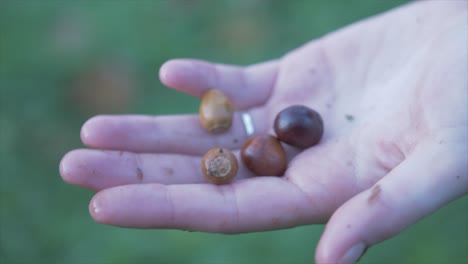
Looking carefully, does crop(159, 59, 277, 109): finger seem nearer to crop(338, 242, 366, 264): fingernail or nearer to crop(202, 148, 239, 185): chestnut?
crop(202, 148, 239, 185): chestnut

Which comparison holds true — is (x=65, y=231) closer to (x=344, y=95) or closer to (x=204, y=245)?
(x=204, y=245)

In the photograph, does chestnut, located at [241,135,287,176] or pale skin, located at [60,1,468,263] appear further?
chestnut, located at [241,135,287,176]

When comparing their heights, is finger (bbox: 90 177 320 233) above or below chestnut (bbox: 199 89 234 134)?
below

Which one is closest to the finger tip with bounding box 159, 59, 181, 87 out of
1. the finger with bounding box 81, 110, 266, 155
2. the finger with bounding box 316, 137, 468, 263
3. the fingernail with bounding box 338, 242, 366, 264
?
the finger with bounding box 81, 110, 266, 155

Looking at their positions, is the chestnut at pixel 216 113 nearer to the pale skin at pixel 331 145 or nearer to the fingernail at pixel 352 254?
the pale skin at pixel 331 145

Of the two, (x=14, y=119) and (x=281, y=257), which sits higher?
(x=14, y=119)

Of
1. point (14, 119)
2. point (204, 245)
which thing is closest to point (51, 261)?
point (204, 245)
